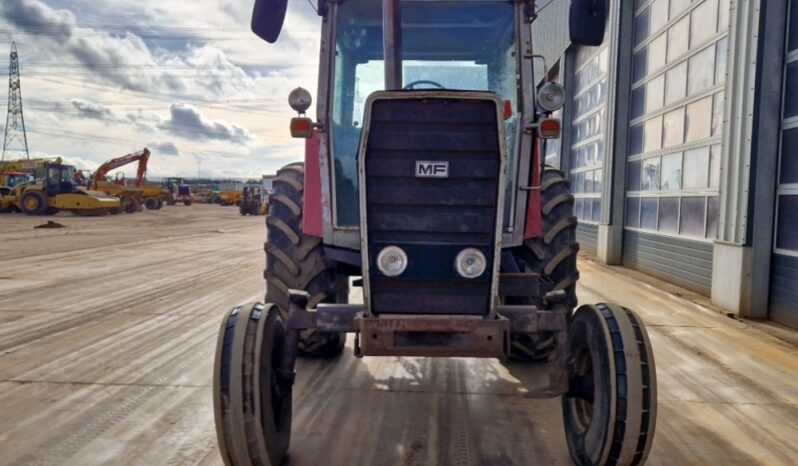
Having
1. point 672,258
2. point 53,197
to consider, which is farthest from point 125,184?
point 672,258

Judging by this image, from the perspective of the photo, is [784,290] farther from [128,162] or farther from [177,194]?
[177,194]

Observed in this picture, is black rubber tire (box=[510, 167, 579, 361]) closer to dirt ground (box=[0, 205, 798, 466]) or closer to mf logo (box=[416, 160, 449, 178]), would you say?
dirt ground (box=[0, 205, 798, 466])

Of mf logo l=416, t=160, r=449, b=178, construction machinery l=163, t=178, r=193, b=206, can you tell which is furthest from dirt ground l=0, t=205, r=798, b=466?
construction machinery l=163, t=178, r=193, b=206

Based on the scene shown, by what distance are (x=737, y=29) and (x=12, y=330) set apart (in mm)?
8736

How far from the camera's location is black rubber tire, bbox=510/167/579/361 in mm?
4047

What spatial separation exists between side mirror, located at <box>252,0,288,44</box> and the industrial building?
1.75 m

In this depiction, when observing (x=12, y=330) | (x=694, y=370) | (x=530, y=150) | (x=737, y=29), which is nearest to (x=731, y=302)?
(x=694, y=370)

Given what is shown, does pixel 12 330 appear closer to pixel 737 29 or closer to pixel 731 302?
pixel 731 302

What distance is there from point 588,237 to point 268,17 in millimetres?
12409

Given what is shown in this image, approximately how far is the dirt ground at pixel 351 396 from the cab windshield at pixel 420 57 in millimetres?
1342

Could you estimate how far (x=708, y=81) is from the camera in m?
8.30

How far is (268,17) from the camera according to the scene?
331 cm

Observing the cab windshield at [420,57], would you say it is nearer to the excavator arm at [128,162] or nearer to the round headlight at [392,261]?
the round headlight at [392,261]

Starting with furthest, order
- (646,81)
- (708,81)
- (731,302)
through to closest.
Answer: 1. (646,81)
2. (708,81)
3. (731,302)
